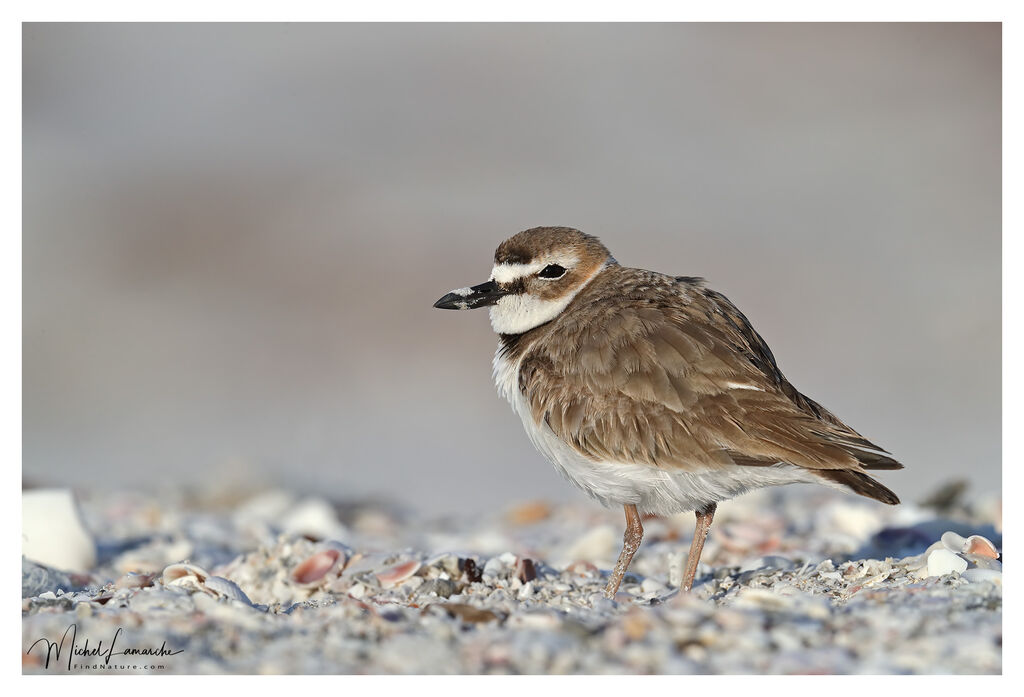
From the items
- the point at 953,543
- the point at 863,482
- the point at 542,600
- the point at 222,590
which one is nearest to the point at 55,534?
the point at 222,590

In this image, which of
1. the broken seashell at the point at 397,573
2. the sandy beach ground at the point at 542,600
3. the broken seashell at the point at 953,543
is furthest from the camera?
the broken seashell at the point at 397,573

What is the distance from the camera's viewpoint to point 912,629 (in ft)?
10.2

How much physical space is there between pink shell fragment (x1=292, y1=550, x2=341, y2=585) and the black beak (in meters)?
1.37

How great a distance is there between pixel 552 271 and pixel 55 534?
3012 millimetres

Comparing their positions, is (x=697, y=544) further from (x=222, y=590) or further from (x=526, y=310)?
(x=222, y=590)

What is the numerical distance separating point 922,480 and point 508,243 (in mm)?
4246

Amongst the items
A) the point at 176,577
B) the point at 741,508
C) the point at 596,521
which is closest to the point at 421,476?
the point at 596,521

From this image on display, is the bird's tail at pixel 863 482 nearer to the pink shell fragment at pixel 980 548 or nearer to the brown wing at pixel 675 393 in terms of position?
the brown wing at pixel 675 393

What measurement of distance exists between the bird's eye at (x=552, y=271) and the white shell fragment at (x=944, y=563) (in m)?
2.10

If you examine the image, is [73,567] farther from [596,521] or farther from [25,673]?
[596,521]

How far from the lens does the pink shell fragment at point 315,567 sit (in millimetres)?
4766

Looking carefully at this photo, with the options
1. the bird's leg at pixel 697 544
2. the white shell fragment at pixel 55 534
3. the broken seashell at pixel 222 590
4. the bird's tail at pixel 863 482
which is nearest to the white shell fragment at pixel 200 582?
the broken seashell at pixel 222 590

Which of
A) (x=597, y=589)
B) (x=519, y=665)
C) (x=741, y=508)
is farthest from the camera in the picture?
(x=741, y=508)

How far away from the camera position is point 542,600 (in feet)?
13.5
